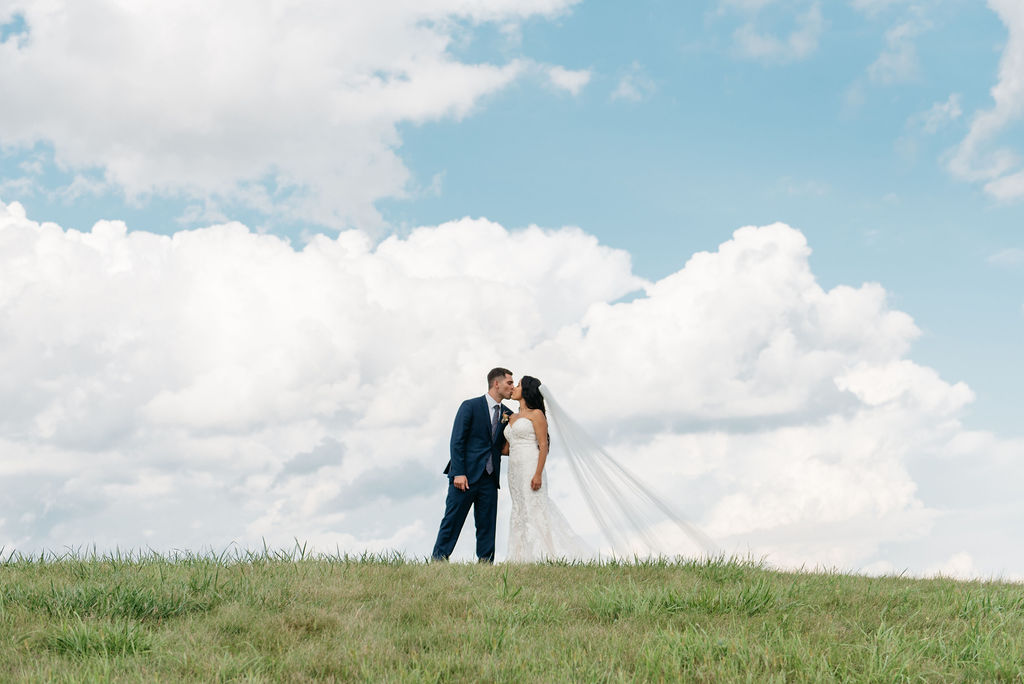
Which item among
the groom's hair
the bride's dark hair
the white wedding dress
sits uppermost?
the groom's hair

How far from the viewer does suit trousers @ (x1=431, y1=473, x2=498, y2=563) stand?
12148 millimetres

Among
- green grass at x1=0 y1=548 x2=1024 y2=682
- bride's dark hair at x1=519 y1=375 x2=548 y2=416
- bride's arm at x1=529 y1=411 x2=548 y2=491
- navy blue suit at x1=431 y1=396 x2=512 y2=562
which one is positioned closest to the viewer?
green grass at x1=0 y1=548 x2=1024 y2=682

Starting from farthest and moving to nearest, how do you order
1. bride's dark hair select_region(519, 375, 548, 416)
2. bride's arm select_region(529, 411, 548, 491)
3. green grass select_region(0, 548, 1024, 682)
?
bride's dark hair select_region(519, 375, 548, 416) → bride's arm select_region(529, 411, 548, 491) → green grass select_region(0, 548, 1024, 682)

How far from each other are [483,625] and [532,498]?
212 inches

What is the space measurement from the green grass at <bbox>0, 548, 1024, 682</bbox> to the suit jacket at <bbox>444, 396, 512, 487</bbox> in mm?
3033

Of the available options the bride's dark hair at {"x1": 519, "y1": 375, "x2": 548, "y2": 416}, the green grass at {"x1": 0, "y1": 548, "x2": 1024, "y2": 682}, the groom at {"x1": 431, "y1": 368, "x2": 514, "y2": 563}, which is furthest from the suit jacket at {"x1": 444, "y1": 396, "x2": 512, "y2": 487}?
the green grass at {"x1": 0, "y1": 548, "x2": 1024, "y2": 682}

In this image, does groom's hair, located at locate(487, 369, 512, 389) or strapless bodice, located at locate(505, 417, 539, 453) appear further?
groom's hair, located at locate(487, 369, 512, 389)

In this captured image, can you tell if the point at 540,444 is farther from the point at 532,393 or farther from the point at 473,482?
the point at 473,482

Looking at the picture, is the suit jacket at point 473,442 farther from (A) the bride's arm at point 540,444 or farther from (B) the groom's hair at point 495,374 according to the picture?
(A) the bride's arm at point 540,444

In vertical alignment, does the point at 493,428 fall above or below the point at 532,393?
below

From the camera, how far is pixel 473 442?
12.2 m

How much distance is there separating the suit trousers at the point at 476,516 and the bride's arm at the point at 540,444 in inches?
24.9

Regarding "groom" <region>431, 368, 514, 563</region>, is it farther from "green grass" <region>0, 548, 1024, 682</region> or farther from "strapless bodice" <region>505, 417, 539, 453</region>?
"green grass" <region>0, 548, 1024, 682</region>

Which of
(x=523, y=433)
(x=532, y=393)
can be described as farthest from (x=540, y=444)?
(x=532, y=393)
